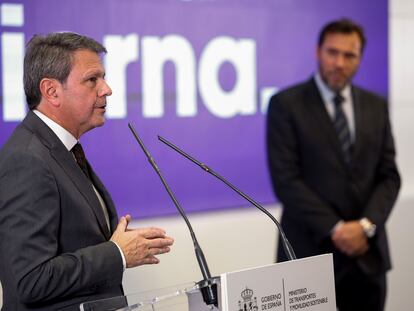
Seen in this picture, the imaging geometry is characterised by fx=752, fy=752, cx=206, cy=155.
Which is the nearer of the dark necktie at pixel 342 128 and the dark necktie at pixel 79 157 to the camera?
the dark necktie at pixel 79 157

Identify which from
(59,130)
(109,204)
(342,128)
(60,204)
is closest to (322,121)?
(342,128)

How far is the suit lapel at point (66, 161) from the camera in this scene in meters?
2.11

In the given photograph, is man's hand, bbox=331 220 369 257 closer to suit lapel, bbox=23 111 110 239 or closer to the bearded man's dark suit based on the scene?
the bearded man's dark suit

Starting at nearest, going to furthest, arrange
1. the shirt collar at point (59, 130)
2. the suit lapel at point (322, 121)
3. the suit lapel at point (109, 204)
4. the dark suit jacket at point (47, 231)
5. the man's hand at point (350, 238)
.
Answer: the dark suit jacket at point (47, 231) → the shirt collar at point (59, 130) → the suit lapel at point (109, 204) → the man's hand at point (350, 238) → the suit lapel at point (322, 121)

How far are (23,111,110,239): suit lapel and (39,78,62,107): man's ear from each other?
0.07m

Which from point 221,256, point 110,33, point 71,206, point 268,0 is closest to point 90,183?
point 71,206

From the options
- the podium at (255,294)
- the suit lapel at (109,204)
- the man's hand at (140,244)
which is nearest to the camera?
the podium at (255,294)

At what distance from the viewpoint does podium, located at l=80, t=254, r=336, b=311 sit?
5.70 feet

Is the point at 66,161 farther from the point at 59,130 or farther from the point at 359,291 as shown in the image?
the point at 359,291

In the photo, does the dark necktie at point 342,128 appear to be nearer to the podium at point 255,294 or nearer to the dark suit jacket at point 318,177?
the dark suit jacket at point 318,177

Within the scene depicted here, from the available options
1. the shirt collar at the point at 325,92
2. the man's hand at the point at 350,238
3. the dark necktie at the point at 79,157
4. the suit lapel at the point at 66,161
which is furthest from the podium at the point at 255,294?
the shirt collar at the point at 325,92

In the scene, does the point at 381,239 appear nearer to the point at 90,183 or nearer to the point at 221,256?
the point at 221,256

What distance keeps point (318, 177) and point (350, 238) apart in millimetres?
325

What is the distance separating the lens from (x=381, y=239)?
11.6 feet
